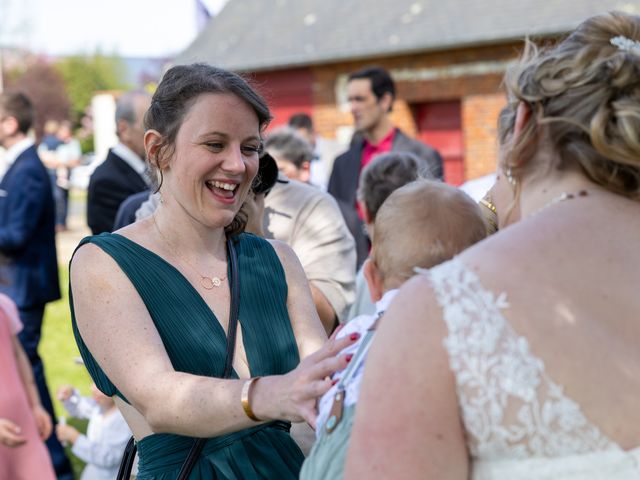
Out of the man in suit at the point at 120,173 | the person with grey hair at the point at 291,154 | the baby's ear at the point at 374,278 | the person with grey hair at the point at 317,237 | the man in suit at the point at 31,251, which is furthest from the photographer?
the man in suit at the point at 31,251

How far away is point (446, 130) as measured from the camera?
1644 centimetres

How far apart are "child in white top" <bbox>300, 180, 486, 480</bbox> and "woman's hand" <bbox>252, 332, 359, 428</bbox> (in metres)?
0.02

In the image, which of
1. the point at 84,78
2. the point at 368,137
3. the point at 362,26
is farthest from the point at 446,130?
the point at 84,78

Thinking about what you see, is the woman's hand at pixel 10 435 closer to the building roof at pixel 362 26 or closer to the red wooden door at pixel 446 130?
the building roof at pixel 362 26

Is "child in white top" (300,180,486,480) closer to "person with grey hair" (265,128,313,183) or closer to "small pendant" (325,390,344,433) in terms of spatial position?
"small pendant" (325,390,344,433)

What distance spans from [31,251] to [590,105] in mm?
5371

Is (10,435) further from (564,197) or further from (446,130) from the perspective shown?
(446,130)

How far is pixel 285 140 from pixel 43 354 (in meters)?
5.56

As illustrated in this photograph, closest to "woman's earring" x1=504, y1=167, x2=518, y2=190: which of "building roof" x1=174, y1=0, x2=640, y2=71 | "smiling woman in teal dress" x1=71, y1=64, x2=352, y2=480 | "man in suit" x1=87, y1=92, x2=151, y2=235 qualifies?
"smiling woman in teal dress" x1=71, y1=64, x2=352, y2=480

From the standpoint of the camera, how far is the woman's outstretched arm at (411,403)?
1.52 metres

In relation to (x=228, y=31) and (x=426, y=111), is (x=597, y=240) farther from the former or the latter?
(x=228, y=31)

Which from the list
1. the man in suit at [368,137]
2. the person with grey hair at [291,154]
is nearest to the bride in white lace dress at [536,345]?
the person with grey hair at [291,154]

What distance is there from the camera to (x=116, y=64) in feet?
242

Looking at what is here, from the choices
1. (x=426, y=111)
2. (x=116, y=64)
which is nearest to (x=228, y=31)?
(x=426, y=111)
